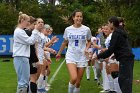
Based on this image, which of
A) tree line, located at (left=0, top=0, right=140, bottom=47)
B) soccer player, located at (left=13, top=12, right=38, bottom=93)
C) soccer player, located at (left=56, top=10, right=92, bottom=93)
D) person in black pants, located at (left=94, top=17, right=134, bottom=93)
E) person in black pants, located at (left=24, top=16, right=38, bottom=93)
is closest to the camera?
person in black pants, located at (left=94, top=17, right=134, bottom=93)

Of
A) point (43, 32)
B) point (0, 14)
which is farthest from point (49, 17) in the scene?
point (43, 32)

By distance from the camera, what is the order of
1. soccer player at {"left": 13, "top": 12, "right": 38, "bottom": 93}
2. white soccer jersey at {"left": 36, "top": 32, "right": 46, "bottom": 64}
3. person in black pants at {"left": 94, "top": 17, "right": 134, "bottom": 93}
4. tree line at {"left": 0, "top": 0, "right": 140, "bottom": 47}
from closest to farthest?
person in black pants at {"left": 94, "top": 17, "right": 134, "bottom": 93}
soccer player at {"left": 13, "top": 12, "right": 38, "bottom": 93}
white soccer jersey at {"left": 36, "top": 32, "right": 46, "bottom": 64}
tree line at {"left": 0, "top": 0, "right": 140, "bottom": 47}

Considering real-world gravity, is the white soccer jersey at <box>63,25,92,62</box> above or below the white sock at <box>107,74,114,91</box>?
above

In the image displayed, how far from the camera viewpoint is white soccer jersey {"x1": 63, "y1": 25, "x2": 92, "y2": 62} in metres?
10.8

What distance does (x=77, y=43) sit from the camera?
35.3 ft

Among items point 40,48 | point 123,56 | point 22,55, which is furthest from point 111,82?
point 22,55

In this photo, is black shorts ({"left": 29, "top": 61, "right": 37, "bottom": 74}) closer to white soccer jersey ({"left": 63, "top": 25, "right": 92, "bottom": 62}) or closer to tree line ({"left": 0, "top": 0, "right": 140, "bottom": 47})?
white soccer jersey ({"left": 63, "top": 25, "right": 92, "bottom": 62})

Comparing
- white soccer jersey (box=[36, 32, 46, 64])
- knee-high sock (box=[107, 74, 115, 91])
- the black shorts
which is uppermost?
white soccer jersey (box=[36, 32, 46, 64])

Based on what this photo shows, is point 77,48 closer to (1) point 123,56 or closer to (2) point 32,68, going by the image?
(2) point 32,68

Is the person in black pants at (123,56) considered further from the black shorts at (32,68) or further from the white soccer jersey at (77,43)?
the black shorts at (32,68)

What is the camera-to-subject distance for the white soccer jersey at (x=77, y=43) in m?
10.8

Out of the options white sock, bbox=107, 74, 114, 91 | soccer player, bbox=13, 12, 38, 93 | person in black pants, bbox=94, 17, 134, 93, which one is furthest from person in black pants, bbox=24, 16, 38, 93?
person in black pants, bbox=94, 17, 134, 93

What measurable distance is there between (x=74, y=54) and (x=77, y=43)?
11.5 inches

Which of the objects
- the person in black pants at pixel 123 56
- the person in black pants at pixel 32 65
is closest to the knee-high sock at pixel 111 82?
the person in black pants at pixel 32 65
